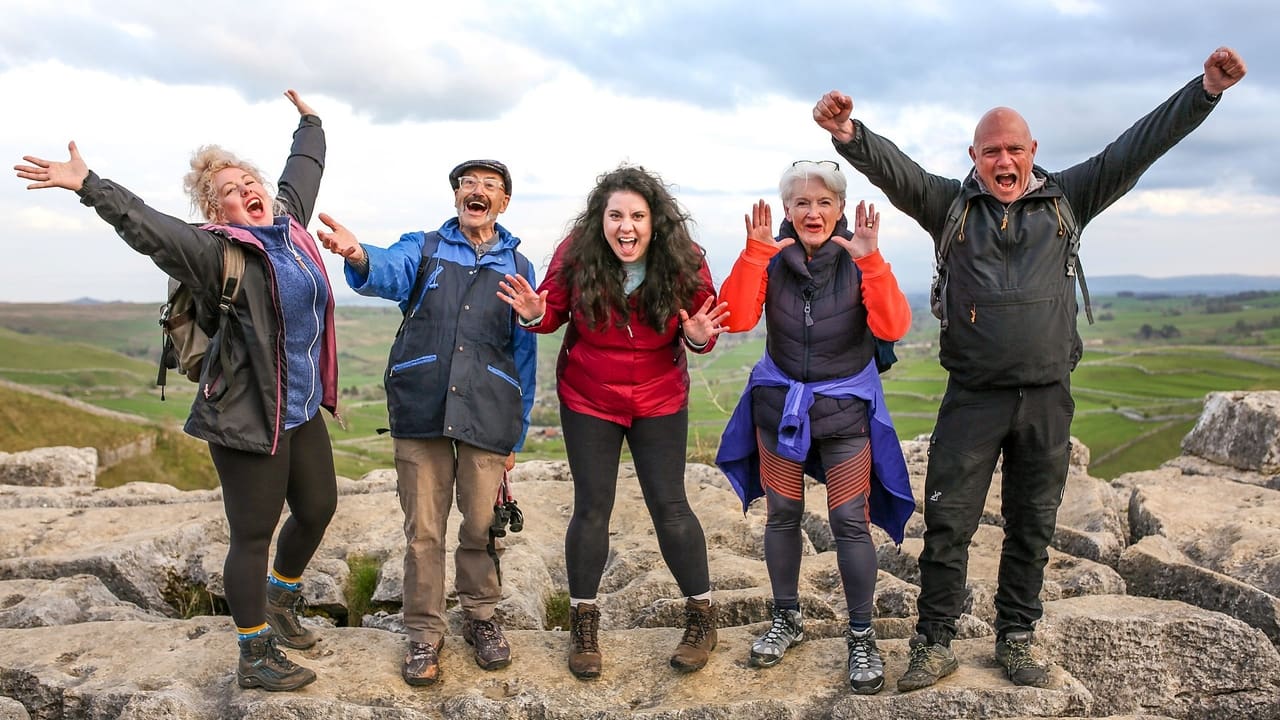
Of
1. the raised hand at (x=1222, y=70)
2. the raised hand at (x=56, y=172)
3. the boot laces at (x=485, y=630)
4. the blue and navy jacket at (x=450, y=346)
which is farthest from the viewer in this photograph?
the boot laces at (x=485, y=630)

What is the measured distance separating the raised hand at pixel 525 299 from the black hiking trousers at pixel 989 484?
3266 mm

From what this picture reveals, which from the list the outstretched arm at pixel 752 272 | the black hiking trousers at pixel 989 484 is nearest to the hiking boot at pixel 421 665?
the outstretched arm at pixel 752 272

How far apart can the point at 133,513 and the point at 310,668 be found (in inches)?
298

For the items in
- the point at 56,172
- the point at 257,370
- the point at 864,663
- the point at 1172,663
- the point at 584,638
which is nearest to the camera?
the point at 56,172

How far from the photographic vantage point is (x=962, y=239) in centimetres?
643

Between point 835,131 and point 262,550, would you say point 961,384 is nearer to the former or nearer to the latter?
point 835,131

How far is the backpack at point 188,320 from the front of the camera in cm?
617

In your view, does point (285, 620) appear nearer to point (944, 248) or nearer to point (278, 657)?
point (278, 657)

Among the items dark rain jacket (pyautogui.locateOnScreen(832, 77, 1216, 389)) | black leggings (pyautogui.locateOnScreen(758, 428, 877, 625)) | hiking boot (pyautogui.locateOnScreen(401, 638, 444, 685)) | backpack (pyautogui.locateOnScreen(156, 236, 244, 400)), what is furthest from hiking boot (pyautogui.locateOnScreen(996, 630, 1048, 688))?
backpack (pyautogui.locateOnScreen(156, 236, 244, 400))

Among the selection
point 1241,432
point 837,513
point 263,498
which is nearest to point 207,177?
point 263,498

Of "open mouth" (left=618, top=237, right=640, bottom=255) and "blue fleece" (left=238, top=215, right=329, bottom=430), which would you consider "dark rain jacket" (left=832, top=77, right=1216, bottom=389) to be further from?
"blue fleece" (left=238, top=215, right=329, bottom=430)

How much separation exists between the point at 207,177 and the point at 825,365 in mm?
5075

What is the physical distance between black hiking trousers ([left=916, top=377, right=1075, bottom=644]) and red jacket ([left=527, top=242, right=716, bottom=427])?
2059 mm

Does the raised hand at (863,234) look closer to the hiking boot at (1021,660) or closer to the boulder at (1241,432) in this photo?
the hiking boot at (1021,660)
